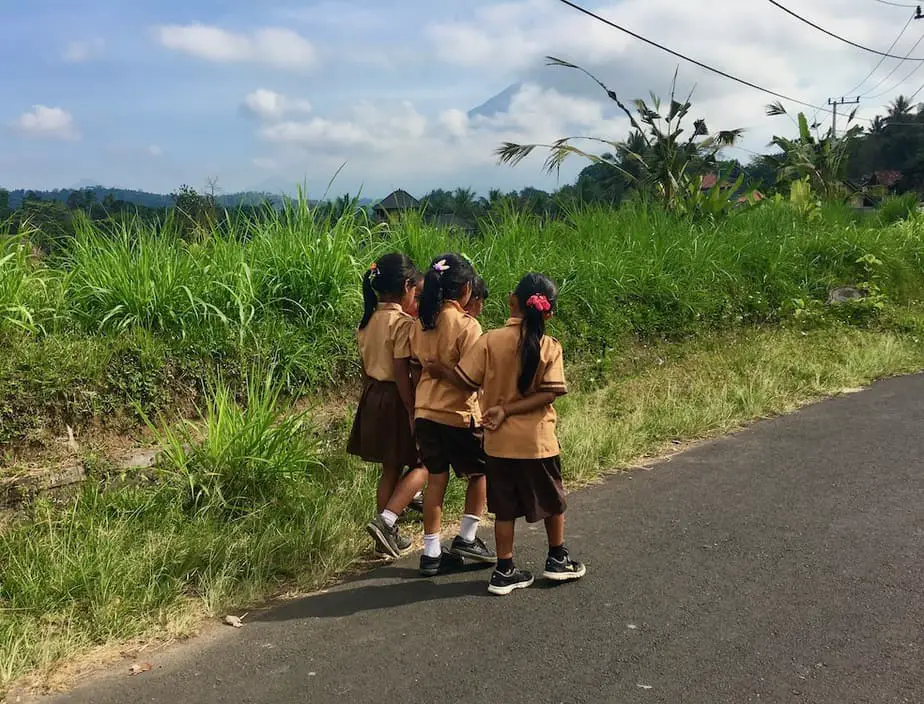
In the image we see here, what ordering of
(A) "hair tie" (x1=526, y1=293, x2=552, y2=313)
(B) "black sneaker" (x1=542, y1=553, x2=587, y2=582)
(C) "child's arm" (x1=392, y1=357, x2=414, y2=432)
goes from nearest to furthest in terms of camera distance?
1. (A) "hair tie" (x1=526, y1=293, x2=552, y2=313)
2. (B) "black sneaker" (x1=542, y1=553, x2=587, y2=582)
3. (C) "child's arm" (x1=392, y1=357, x2=414, y2=432)

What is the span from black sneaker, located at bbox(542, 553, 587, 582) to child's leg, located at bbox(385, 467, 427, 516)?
0.82 metres

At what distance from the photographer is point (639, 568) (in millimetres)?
3930

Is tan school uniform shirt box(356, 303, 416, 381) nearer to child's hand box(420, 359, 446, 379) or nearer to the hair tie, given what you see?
child's hand box(420, 359, 446, 379)

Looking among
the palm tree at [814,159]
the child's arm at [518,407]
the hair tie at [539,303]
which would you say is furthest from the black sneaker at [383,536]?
the palm tree at [814,159]

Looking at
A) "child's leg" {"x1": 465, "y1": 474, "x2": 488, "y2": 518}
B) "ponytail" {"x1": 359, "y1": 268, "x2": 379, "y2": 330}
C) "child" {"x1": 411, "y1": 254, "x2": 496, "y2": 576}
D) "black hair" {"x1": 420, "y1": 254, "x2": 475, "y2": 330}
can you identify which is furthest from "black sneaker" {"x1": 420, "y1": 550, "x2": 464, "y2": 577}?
"ponytail" {"x1": 359, "y1": 268, "x2": 379, "y2": 330}

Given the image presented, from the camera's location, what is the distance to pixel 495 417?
3705 mm

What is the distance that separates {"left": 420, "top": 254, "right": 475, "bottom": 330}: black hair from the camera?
12.8 ft

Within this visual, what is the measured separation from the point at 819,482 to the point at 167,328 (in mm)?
4501

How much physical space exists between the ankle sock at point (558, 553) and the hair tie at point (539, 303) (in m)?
1.17

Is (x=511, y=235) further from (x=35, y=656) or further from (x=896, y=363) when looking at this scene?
(x=35, y=656)

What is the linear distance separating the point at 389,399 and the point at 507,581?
1135mm

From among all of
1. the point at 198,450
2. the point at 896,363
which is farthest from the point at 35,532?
the point at 896,363

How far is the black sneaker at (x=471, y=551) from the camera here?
405 cm

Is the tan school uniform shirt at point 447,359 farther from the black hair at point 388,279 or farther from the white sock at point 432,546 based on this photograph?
the white sock at point 432,546
